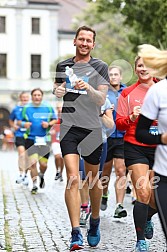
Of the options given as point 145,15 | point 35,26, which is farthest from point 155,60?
point 35,26

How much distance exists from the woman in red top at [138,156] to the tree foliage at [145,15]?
8.53m

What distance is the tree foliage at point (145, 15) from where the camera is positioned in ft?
52.3

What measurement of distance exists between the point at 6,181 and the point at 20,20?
133 feet

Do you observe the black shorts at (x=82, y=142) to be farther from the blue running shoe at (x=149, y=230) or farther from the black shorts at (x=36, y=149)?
the black shorts at (x=36, y=149)

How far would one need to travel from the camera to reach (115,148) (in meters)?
9.61

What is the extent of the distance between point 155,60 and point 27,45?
51588 mm

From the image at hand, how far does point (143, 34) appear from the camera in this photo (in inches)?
713

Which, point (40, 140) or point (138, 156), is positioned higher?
point (138, 156)

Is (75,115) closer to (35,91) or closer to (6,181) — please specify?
(35,91)

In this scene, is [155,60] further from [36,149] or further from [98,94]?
[36,149]

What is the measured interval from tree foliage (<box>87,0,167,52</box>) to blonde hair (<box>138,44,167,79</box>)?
1055 cm

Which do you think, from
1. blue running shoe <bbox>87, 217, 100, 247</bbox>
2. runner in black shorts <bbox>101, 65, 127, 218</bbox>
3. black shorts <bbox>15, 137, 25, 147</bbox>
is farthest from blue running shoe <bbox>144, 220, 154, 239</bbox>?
black shorts <bbox>15, 137, 25, 147</bbox>

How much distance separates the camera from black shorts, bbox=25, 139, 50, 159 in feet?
43.2

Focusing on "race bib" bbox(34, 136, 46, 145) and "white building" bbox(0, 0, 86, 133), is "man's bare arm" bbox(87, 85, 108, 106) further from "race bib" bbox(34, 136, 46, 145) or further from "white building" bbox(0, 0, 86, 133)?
"white building" bbox(0, 0, 86, 133)
